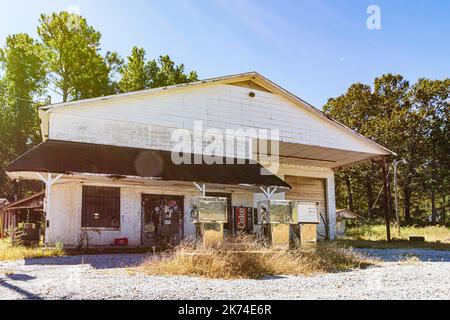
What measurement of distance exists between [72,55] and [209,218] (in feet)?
88.1

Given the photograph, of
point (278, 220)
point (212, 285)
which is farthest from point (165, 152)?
point (212, 285)

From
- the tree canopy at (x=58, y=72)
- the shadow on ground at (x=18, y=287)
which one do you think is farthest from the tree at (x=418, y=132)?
the shadow on ground at (x=18, y=287)

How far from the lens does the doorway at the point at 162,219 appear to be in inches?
685

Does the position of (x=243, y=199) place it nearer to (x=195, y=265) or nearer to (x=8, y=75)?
(x=195, y=265)

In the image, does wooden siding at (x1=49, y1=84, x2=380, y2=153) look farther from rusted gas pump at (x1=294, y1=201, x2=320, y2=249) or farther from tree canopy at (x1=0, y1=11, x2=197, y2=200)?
tree canopy at (x1=0, y1=11, x2=197, y2=200)

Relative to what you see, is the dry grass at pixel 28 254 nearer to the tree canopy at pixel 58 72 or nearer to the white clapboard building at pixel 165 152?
the white clapboard building at pixel 165 152

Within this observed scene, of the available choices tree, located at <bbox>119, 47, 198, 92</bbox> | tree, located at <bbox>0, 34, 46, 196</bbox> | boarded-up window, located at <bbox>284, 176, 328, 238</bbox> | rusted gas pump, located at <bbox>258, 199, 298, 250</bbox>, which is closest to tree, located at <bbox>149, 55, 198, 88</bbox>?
tree, located at <bbox>119, 47, 198, 92</bbox>

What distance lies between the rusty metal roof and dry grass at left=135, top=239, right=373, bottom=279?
17.7 feet

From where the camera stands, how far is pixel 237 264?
30.7 feet

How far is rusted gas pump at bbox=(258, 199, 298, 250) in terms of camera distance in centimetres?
1297

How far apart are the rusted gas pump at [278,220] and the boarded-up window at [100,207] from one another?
21.6 ft
